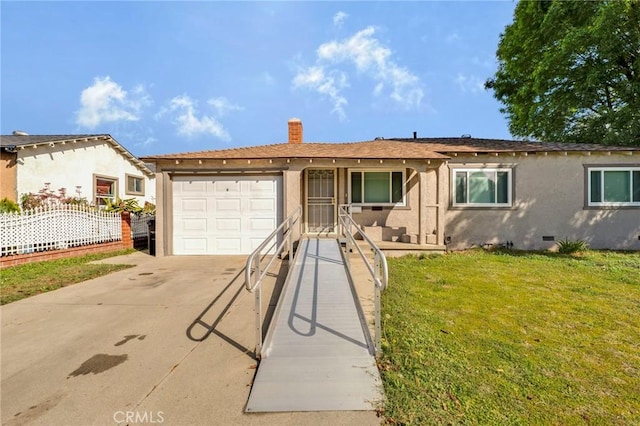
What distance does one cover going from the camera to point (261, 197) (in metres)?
9.25

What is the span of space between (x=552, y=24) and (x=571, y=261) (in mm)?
13073

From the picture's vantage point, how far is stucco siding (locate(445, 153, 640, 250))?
9578 millimetres

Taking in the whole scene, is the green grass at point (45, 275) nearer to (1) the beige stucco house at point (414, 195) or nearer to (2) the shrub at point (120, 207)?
(1) the beige stucco house at point (414, 195)

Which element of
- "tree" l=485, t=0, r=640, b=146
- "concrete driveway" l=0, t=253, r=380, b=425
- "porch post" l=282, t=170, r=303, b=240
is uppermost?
"tree" l=485, t=0, r=640, b=146

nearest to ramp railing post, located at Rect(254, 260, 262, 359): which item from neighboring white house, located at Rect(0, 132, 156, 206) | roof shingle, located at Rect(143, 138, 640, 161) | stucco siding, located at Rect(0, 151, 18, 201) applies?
roof shingle, located at Rect(143, 138, 640, 161)

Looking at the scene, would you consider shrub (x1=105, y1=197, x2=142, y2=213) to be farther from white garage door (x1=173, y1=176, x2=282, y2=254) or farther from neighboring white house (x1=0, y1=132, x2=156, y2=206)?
white garage door (x1=173, y1=176, x2=282, y2=254)

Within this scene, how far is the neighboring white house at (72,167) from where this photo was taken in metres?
11.9

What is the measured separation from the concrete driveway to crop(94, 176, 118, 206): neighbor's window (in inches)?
474

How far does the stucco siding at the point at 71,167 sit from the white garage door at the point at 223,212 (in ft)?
28.2

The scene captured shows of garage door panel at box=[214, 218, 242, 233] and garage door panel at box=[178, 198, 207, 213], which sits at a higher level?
garage door panel at box=[178, 198, 207, 213]

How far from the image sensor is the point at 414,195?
10234 millimetres

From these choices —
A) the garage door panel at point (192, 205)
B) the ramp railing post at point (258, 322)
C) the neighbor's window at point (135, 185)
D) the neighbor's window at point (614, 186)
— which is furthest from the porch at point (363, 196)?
the neighbor's window at point (135, 185)

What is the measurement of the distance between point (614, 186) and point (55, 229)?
60.3 ft

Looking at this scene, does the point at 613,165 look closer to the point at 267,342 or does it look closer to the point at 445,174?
the point at 445,174
